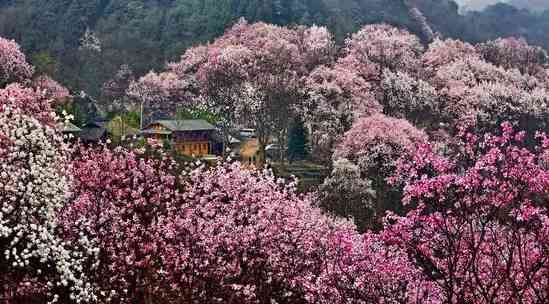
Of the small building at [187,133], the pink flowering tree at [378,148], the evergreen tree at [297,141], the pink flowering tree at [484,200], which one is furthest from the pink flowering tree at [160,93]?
the pink flowering tree at [484,200]

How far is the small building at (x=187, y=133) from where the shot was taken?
51500 millimetres

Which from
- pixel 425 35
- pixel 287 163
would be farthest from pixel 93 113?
pixel 425 35

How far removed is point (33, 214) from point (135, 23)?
7915 cm

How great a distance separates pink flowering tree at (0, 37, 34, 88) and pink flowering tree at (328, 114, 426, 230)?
25.6 metres

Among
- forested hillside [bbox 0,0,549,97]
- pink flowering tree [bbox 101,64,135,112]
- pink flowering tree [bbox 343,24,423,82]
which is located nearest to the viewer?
pink flowering tree [bbox 343,24,423,82]

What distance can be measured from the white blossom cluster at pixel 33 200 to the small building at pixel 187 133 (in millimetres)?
35018

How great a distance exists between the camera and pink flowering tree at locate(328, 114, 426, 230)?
39969mm

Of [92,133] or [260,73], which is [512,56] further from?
[92,133]

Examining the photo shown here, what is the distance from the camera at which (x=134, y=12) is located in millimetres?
94000

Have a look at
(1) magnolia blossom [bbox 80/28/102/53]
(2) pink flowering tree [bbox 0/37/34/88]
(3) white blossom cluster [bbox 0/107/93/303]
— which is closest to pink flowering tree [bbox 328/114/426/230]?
(2) pink flowering tree [bbox 0/37/34/88]

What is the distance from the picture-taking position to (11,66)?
50.3 metres

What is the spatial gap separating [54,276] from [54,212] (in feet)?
5.44

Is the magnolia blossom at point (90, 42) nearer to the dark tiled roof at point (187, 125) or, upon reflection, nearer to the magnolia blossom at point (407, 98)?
the dark tiled roof at point (187, 125)

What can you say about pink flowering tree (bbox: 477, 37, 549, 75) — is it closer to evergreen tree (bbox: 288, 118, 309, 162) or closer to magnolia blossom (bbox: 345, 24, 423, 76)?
magnolia blossom (bbox: 345, 24, 423, 76)
